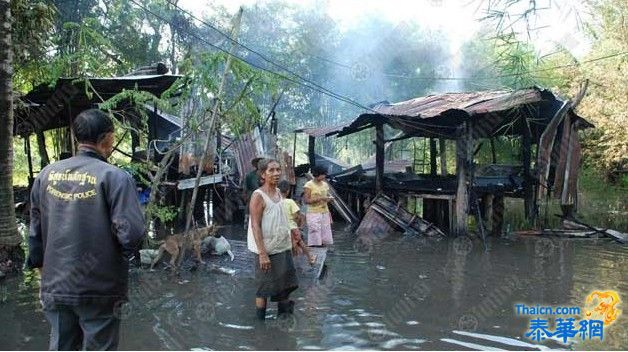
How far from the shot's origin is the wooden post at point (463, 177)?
1173cm

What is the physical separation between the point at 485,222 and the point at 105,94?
9382 millimetres

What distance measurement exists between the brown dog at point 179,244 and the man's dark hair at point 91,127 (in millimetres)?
4444

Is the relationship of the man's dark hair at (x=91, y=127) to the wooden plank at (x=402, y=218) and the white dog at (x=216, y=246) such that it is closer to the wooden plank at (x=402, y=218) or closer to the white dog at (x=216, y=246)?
the white dog at (x=216, y=246)

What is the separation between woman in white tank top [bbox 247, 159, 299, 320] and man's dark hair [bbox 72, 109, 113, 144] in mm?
2028

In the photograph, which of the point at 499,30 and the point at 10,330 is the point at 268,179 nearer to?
the point at 499,30

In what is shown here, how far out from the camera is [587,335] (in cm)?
493

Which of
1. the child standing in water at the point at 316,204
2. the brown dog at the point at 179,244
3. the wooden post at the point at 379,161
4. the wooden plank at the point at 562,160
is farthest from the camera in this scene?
the wooden post at the point at 379,161

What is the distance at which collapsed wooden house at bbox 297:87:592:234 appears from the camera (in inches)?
456

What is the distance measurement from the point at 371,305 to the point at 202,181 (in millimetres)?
7288

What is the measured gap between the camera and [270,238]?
16.0 feet

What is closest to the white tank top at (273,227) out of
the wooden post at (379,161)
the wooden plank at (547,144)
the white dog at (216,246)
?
the white dog at (216,246)

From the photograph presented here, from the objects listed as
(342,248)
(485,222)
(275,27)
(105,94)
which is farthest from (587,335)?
(275,27)

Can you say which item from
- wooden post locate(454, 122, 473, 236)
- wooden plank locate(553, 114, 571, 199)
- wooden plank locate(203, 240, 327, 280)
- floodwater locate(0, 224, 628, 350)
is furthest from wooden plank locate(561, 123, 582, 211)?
wooden plank locate(203, 240, 327, 280)

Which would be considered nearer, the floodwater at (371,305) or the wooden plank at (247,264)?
the floodwater at (371,305)
